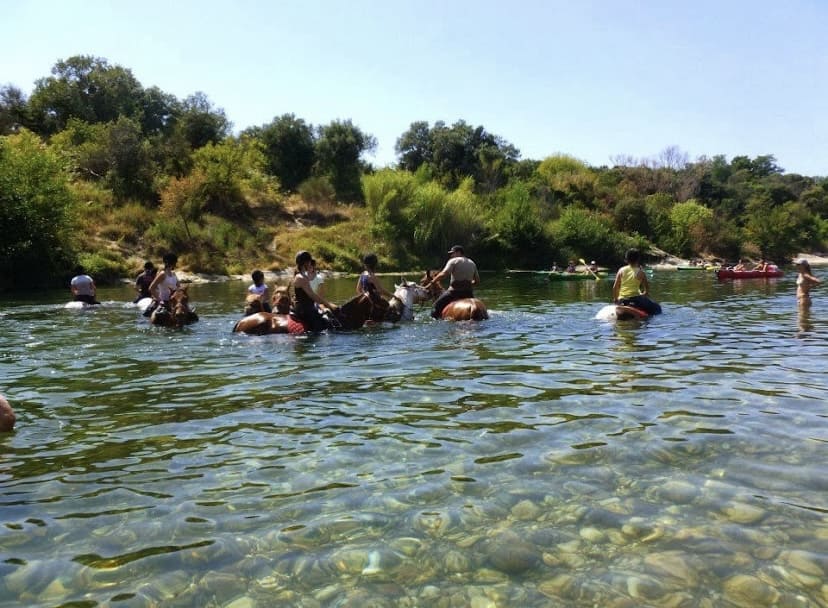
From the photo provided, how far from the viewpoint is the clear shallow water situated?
371 cm

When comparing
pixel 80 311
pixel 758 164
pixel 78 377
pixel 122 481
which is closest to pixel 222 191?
pixel 80 311

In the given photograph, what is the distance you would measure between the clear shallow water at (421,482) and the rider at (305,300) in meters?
3.20

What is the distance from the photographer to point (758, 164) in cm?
13550

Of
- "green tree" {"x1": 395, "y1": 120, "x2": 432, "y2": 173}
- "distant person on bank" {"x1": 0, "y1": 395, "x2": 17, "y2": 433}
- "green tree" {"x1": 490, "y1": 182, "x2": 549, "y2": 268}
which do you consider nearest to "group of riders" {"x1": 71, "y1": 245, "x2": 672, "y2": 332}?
"distant person on bank" {"x1": 0, "y1": 395, "x2": 17, "y2": 433}

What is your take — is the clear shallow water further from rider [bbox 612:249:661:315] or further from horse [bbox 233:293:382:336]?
rider [bbox 612:249:661:315]

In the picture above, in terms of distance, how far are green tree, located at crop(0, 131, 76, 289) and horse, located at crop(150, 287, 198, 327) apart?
2131 cm

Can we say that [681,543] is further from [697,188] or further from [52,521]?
[697,188]

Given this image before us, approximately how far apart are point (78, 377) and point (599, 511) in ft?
26.3

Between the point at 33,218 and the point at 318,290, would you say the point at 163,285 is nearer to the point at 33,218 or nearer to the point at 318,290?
the point at 318,290

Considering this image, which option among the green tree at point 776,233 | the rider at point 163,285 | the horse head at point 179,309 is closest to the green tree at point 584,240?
the green tree at point 776,233

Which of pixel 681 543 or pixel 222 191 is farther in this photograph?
pixel 222 191

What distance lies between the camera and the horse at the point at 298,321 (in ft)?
45.2

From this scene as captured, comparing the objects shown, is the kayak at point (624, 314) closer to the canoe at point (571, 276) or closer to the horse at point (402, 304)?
the horse at point (402, 304)

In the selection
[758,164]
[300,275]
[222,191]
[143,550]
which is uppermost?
[758,164]
